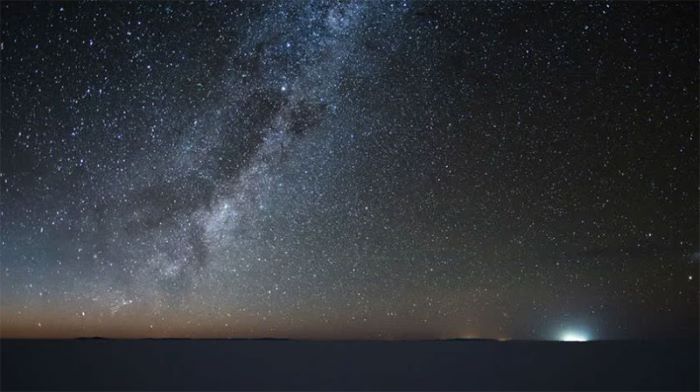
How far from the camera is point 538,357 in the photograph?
15.5ft

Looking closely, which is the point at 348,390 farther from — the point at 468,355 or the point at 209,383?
the point at 468,355

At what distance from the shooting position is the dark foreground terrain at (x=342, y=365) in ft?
12.6

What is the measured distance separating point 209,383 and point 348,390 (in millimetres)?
1185

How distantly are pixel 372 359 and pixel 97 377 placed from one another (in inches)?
96.5

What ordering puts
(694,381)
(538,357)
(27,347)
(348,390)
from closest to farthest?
(348,390)
(694,381)
(27,347)
(538,357)

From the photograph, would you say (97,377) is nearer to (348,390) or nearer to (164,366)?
(164,366)

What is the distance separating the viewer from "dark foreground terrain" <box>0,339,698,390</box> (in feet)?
12.6

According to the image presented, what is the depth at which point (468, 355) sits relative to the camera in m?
4.74

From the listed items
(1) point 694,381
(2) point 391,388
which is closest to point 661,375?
(1) point 694,381

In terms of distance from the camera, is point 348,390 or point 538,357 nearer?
point 348,390

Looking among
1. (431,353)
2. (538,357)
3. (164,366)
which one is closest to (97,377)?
(164,366)

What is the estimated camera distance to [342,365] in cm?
429

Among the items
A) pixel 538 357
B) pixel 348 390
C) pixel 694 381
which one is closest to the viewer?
pixel 348 390

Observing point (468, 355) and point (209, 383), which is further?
point (468, 355)
